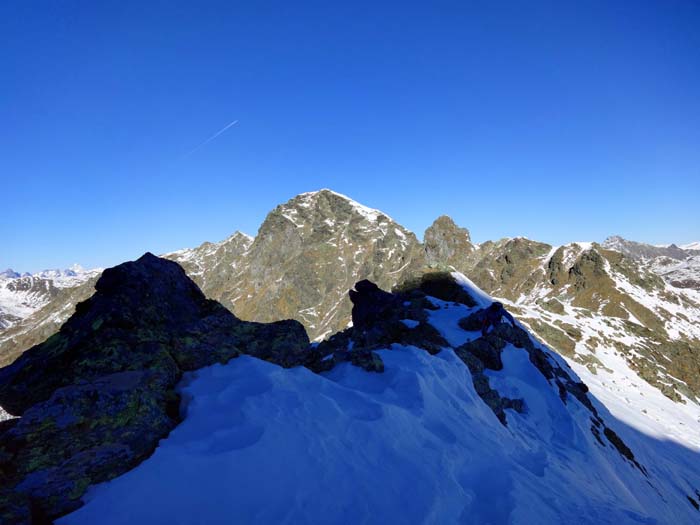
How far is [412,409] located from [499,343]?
18873 millimetres

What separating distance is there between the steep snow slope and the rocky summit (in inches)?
24.8

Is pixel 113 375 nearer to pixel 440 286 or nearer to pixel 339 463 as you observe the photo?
pixel 339 463

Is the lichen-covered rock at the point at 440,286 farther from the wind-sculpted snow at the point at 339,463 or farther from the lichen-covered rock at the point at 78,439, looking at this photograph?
the lichen-covered rock at the point at 78,439

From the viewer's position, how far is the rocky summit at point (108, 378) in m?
7.65

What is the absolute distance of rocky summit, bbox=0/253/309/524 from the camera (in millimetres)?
7652

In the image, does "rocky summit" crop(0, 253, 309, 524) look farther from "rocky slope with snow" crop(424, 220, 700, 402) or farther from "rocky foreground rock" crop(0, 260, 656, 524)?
"rocky slope with snow" crop(424, 220, 700, 402)

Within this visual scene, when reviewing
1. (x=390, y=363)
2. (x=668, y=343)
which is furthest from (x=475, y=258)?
(x=390, y=363)

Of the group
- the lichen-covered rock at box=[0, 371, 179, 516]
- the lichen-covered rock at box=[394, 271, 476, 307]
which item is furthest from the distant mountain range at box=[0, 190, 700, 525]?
the lichen-covered rock at box=[394, 271, 476, 307]

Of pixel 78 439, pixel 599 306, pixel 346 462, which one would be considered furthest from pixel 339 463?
pixel 599 306

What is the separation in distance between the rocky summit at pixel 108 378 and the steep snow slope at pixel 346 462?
0.63 metres

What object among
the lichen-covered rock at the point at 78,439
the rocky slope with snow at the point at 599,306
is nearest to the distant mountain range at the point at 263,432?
the lichen-covered rock at the point at 78,439

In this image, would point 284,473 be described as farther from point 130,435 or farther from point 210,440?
point 130,435

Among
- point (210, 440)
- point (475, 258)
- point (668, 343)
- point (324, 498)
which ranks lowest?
point (668, 343)

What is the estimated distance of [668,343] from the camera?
86188 mm
